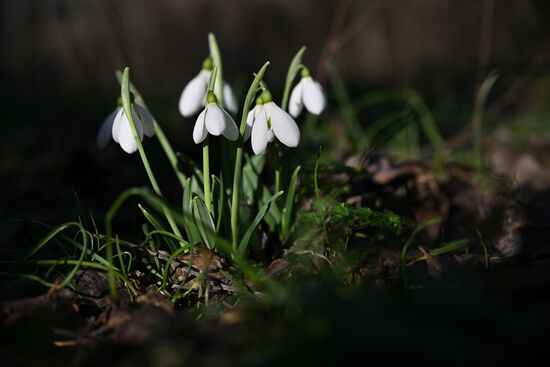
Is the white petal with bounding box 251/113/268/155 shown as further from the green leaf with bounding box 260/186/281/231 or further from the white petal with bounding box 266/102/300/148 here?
the green leaf with bounding box 260/186/281/231

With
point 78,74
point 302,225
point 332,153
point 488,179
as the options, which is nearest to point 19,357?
point 302,225

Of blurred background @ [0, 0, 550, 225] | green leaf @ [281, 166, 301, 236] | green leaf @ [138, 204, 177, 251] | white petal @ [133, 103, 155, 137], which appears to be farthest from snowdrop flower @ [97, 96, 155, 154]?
blurred background @ [0, 0, 550, 225]

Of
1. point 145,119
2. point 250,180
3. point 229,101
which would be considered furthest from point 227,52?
point 145,119

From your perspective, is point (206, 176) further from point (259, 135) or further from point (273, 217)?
point (273, 217)

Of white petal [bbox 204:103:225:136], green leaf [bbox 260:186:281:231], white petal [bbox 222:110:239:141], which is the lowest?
green leaf [bbox 260:186:281:231]

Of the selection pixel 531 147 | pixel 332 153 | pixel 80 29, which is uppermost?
pixel 80 29

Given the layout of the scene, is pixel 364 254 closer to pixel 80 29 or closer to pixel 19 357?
pixel 19 357
